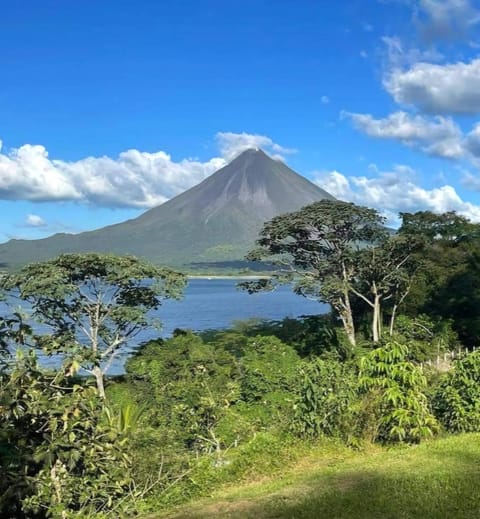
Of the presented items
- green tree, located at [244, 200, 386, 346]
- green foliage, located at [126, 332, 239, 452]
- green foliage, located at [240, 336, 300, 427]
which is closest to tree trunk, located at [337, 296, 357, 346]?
green tree, located at [244, 200, 386, 346]

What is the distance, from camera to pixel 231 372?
17.9 metres

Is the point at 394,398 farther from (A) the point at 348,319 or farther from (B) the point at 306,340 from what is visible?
(A) the point at 348,319

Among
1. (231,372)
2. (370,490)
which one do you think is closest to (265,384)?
(231,372)

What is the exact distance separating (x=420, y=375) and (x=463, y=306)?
20033mm

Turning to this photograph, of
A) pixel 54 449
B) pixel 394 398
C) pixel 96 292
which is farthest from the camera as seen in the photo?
pixel 96 292

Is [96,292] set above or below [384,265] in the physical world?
below

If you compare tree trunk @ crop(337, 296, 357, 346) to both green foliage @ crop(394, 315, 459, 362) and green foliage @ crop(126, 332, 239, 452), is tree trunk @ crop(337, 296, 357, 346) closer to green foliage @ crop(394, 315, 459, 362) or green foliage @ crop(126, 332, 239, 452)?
green foliage @ crop(394, 315, 459, 362)

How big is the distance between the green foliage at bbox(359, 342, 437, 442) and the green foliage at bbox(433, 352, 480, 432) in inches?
15.7

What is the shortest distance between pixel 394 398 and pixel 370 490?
1519 mm

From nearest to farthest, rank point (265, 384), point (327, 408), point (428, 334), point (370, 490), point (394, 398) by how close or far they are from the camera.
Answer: point (370, 490) < point (394, 398) < point (327, 408) < point (265, 384) < point (428, 334)

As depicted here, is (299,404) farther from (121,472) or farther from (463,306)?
(463,306)

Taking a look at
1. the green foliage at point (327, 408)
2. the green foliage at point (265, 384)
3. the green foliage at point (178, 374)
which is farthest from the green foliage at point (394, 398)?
the green foliage at point (265, 384)

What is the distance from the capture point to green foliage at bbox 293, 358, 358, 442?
6438mm

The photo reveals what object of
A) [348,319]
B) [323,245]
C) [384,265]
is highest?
[323,245]
